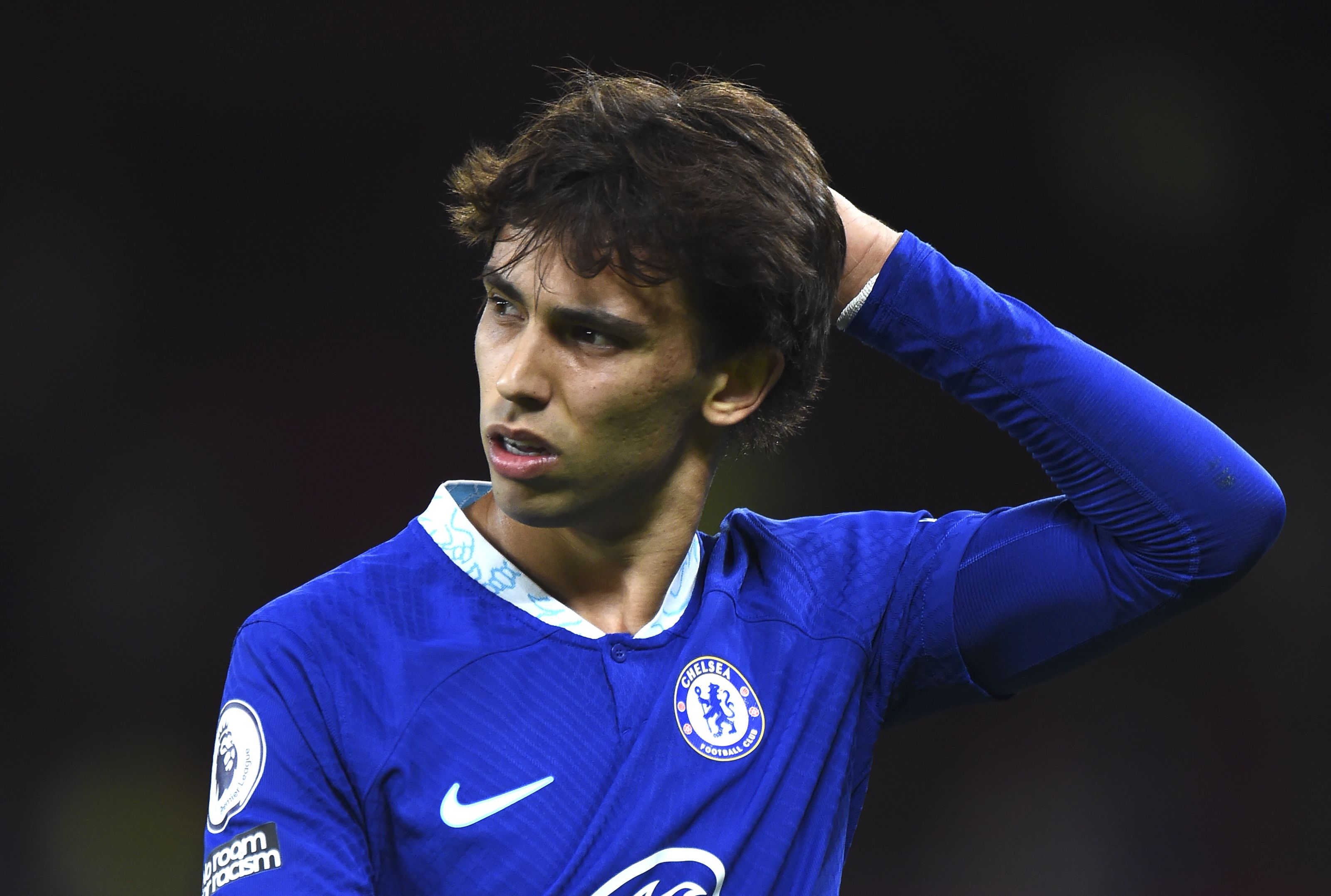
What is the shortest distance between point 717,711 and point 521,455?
34 cm

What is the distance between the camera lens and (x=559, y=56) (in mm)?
3869

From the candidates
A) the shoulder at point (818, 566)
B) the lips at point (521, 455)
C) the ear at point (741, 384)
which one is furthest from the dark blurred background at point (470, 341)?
the lips at point (521, 455)

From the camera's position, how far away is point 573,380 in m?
1.22

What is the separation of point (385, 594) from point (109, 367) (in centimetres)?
275

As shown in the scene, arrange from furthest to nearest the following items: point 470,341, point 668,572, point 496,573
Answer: point 470,341 → point 668,572 → point 496,573

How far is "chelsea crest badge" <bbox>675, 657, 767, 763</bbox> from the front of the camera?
1301 mm

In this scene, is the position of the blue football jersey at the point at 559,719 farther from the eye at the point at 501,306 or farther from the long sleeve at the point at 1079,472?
the eye at the point at 501,306

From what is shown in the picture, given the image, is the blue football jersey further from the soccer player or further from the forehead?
the forehead

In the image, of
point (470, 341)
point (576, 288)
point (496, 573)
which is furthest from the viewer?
point (470, 341)

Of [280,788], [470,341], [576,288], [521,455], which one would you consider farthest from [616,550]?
[470,341]

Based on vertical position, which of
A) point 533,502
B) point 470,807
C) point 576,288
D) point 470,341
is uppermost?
point 576,288

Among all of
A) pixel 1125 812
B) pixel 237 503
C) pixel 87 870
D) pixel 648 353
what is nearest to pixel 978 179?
pixel 1125 812

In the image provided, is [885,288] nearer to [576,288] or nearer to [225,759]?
[576,288]

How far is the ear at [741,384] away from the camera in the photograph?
52.9 inches
